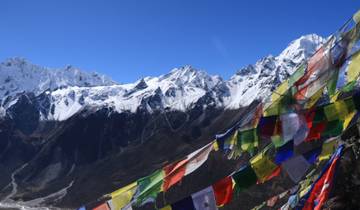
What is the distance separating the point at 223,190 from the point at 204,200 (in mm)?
624

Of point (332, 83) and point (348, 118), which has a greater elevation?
point (332, 83)

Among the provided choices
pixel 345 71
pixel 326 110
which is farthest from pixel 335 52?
pixel 326 110

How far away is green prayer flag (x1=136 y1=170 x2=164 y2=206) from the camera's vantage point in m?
16.5

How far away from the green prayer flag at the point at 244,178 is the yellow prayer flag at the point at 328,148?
3295 millimetres

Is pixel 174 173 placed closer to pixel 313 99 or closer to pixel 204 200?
pixel 204 200

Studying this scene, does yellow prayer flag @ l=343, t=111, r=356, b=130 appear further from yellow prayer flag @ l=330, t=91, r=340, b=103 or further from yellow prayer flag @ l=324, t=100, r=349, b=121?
yellow prayer flag @ l=330, t=91, r=340, b=103

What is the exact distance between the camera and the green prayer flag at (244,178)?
16.2m

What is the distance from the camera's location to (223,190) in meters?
16.1

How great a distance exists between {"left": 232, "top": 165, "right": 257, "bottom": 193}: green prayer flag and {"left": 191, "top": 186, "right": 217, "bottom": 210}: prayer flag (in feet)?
2.64

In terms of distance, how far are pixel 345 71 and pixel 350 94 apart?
2406 millimetres

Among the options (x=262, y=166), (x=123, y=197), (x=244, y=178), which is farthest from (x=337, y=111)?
(x=123, y=197)

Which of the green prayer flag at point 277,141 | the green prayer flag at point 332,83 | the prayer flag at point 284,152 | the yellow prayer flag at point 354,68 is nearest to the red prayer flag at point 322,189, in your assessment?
the prayer flag at point 284,152

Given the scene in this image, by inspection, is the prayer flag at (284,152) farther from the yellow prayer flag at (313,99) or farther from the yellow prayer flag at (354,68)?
the yellow prayer flag at (354,68)

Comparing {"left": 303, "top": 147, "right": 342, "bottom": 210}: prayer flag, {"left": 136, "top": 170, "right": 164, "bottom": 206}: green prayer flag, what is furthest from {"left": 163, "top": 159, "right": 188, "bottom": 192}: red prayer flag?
{"left": 303, "top": 147, "right": 342, "bottom": 210}: prayer flag
